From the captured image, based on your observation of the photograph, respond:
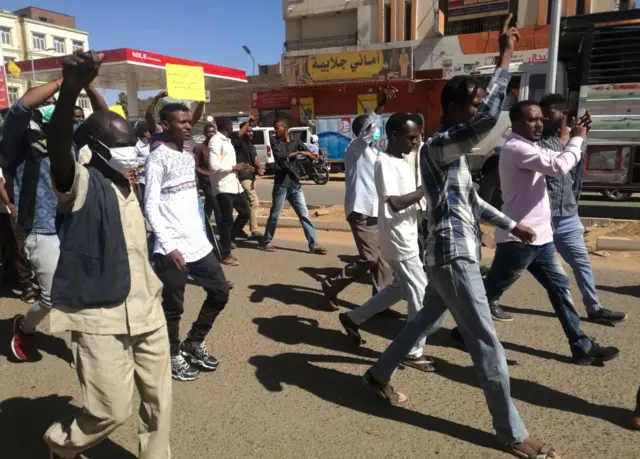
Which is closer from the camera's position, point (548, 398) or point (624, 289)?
point (548, 398)

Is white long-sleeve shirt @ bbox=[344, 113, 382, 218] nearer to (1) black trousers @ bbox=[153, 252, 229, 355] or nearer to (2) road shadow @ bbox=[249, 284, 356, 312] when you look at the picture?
(2) road shadow @ bbox=[249, 284, 356, 312]

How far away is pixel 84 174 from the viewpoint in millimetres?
2164

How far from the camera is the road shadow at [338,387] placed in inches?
115

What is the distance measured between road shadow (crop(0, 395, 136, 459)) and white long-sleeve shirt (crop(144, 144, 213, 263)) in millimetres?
1141

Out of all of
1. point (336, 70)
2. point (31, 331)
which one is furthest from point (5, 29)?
point (31, 331)

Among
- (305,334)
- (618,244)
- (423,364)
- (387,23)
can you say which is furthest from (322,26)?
(423,364)

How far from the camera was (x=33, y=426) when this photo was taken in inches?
121

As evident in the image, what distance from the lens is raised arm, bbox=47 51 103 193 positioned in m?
1.85

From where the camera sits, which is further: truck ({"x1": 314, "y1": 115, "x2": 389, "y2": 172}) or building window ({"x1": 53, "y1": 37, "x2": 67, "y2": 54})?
building window ({"x1": 53, "y1": 37, "x2": 67, "y2": 54})

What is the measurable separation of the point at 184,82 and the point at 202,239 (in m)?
2.93

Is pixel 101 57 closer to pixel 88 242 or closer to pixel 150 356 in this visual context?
pixel 88 242

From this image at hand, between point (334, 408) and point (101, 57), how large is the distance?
2324mm

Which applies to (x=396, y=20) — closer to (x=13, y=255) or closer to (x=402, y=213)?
(x=13, y=255)

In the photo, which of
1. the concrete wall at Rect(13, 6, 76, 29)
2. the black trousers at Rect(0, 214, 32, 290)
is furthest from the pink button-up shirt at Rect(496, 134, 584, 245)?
the concrete wall at Rect(13, 6, 76, 29)
